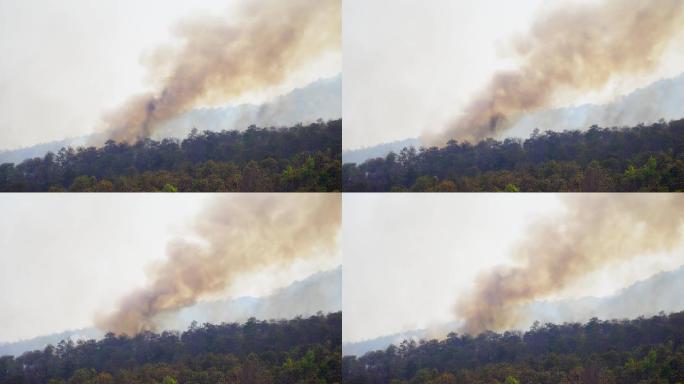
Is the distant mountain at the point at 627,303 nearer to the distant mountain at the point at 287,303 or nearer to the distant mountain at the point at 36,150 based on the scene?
the distant mountain at the point at 287,303

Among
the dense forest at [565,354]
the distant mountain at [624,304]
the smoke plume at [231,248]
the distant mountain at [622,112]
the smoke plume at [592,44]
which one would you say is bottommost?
the dense forest at [565,354]

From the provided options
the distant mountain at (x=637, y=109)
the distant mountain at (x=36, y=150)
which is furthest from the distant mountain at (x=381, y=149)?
the distant mountain at (x=36, y=150)

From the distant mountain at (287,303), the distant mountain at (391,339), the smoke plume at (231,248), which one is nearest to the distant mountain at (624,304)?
the distant mountain at (391,339)

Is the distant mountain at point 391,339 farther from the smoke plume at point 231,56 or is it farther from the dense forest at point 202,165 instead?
the smoke plume at point 231,56

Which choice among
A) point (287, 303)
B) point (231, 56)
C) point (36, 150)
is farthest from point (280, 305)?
point (36, 150)

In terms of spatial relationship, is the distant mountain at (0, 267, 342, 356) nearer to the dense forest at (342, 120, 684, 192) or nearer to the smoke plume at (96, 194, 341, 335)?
the smoke plume at (96, 194, 341, 335)

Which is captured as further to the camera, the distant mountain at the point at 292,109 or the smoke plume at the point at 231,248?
the distant mountain at the point at 292,109

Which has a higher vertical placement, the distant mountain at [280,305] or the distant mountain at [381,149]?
the distant mountain at [381,149]
